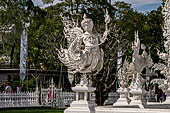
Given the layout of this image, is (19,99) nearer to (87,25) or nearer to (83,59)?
(87,25)

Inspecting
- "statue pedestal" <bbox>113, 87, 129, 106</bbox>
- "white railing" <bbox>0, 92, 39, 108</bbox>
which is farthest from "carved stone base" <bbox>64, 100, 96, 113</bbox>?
"white railing" <bbox>0, 92, 39, 108</bbox>

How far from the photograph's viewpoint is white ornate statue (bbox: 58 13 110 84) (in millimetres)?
11336

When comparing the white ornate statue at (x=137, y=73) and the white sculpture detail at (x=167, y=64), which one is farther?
the white sculpture detail at (x=167, y=64)

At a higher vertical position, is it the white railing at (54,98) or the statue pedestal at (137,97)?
the statue pedestal at (137,97)

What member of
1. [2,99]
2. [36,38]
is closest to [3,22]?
[2,99]

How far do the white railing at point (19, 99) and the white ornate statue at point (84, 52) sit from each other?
515 inches

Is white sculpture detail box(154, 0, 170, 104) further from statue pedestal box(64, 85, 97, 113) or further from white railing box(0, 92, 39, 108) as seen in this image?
white railing box(0, 92, 39, 108)

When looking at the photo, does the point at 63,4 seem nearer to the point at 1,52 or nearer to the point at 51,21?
the point at 51,21

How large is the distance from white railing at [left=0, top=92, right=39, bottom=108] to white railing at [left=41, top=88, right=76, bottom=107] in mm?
763

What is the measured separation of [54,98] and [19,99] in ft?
8.60

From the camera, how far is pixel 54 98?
26.5 metres

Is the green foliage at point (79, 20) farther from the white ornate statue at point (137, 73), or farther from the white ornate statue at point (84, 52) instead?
the white ornate statue at point (84, 52)

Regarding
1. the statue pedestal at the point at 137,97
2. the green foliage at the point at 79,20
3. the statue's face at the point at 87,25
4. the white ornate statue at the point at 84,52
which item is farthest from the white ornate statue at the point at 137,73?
the green foliage at the point at 79,20

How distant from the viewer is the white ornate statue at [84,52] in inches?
446
